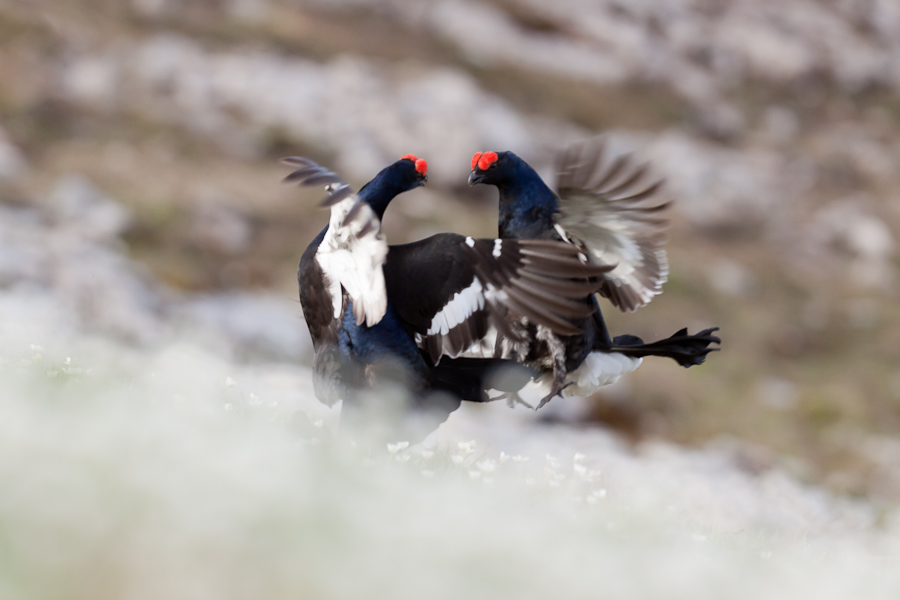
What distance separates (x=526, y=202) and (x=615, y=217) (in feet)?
2.77

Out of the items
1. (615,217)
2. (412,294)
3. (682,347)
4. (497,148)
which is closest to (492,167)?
(615,217)

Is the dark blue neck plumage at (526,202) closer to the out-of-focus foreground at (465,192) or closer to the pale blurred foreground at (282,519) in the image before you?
the pale blurred foreground at (282,519)

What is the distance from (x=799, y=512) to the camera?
11945mm

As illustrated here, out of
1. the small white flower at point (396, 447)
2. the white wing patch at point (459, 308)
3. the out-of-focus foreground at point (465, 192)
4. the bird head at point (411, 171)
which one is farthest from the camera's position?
the out-of-focus foreground at point (465, 192)

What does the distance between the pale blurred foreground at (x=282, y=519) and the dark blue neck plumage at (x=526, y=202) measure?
232 centimetres

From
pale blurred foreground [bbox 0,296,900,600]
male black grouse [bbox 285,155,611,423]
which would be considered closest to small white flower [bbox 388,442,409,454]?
pale blurred foreground [bbox 0,296,900,600]

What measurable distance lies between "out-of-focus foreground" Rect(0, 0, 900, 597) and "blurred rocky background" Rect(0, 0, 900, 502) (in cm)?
12

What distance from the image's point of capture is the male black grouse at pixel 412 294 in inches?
217

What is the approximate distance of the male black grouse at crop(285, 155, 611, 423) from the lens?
217 inches

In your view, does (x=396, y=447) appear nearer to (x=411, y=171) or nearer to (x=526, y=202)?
(x=411, y=171)

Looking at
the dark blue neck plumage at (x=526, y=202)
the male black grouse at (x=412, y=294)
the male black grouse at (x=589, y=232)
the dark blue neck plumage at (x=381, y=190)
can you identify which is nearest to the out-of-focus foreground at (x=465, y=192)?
the male black grouse at (x=412, y=294)

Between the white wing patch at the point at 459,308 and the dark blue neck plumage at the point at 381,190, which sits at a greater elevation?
the dark blue neck plumage at the point at 381,190

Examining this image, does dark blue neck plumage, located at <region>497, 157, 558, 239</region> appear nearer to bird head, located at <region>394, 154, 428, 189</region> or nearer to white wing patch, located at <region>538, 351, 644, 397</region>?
bird head, located at <region>394, 154, 428, 189</region>

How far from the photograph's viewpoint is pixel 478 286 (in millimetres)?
5793
